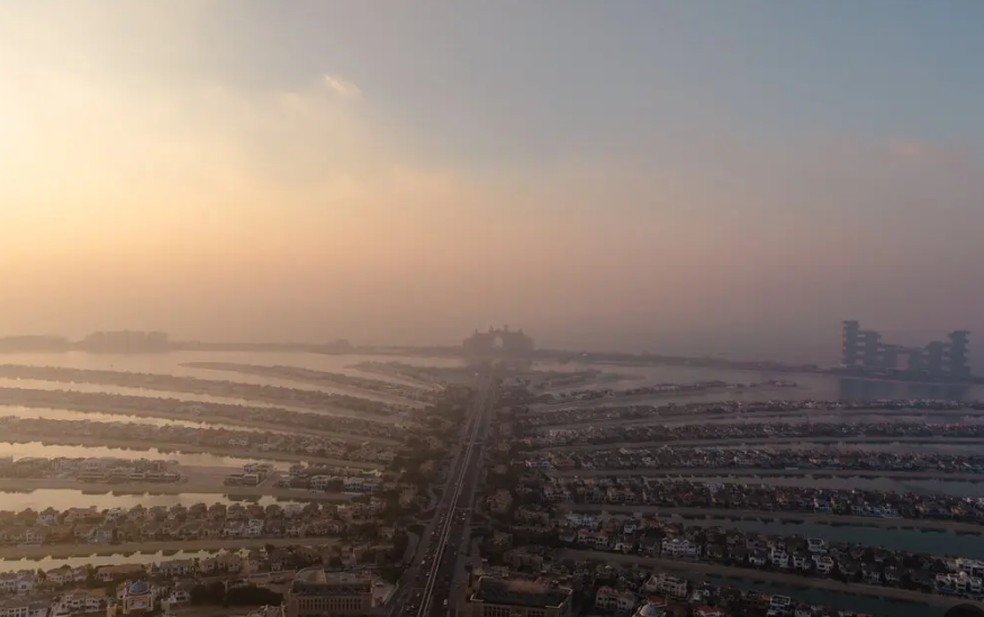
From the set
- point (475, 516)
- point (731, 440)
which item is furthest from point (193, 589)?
point (731, 440)

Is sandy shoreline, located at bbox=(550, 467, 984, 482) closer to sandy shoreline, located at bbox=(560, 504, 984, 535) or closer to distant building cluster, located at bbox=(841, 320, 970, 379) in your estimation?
sandy shoreline, located at bbox=(560, 504, 984, 535)

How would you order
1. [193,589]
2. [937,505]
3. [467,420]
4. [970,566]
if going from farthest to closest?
[467,420] → [937,505] → [970,566] → [193,589]

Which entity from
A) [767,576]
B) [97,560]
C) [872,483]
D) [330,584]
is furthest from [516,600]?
[872,483]

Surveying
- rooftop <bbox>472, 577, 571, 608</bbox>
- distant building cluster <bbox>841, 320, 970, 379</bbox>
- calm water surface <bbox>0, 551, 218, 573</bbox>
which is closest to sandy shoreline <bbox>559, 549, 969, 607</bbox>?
rooftop <bbox>472, 577, 571, 608</bbox>

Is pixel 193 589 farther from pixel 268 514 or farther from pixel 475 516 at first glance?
pixel 475 516

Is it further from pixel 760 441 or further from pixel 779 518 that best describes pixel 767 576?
pixel 760 441

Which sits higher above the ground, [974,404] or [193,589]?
[974,404]

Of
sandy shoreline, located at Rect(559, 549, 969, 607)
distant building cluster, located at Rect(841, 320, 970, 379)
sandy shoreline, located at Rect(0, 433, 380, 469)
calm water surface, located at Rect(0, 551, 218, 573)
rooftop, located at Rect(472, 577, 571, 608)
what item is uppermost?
distant building cluster, located at Rect(841, 320, 970, 379)
